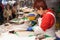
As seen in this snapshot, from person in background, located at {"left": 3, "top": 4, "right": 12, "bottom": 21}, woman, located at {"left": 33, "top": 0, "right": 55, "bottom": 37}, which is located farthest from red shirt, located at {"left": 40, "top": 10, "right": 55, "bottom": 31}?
person in background, located at {"left": 3, "top": 4, "right": 12, "bottom": 21}

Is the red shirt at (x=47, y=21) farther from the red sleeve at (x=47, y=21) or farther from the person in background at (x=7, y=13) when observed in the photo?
the person in background at (x=7, y=13)

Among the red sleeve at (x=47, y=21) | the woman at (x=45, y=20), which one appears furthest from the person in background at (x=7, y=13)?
the red sleeve at (x=47, y=21)

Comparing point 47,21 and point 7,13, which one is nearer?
point 47,21

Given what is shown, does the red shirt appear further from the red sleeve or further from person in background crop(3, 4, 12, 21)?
person in background crop(3, 4, 12, 21)

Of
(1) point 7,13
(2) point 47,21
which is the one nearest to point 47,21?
(2) point 47,21

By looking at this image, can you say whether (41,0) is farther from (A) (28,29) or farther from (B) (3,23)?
(B) (3,23)

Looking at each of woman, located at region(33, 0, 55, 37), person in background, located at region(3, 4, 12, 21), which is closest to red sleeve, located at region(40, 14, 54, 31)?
woman, located at region(33, 0, 55, 37)

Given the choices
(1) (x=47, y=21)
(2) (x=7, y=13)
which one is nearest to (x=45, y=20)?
(1) (x=47, y=21)

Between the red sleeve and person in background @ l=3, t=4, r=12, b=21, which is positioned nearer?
the red sleeve

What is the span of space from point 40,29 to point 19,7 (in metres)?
1.27

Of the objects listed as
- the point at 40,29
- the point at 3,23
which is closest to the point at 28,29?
the point at 40,29

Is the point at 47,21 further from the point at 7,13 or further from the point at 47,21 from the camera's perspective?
the point at 7,13

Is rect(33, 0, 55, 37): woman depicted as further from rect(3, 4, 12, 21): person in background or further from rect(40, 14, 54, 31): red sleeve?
rect(3, 4, 12, 21): person in background

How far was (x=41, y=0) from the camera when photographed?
173 cm
